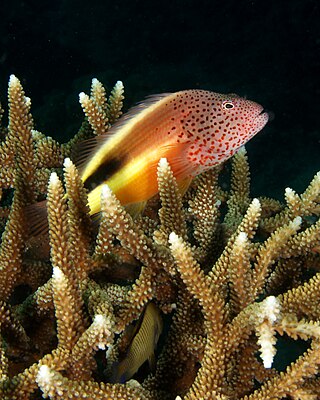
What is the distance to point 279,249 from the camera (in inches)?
111

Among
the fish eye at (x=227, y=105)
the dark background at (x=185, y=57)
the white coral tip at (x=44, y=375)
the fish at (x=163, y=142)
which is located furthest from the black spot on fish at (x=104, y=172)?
the dark background at (x=185, y=57)

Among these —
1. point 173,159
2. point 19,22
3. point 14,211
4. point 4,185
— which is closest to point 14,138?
point 4,185

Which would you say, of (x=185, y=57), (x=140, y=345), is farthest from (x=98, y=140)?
(x=185, y=57)

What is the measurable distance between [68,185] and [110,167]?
35cm

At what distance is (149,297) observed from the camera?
2.76 metres

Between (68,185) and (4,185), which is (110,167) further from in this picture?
(4,185)

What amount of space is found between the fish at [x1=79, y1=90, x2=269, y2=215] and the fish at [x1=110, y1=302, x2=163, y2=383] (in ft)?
2.75

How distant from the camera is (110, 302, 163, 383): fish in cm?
256

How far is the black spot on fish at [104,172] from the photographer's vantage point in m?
2.93

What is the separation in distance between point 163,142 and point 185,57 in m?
9.27

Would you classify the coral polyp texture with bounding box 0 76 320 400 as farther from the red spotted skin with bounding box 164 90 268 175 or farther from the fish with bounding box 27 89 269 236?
the red spotted skin with bounding box 164 90 268 175

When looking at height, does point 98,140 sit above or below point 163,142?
above

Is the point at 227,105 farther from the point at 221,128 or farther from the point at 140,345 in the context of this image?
the point at 140,345

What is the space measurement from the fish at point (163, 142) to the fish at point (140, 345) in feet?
2.75
